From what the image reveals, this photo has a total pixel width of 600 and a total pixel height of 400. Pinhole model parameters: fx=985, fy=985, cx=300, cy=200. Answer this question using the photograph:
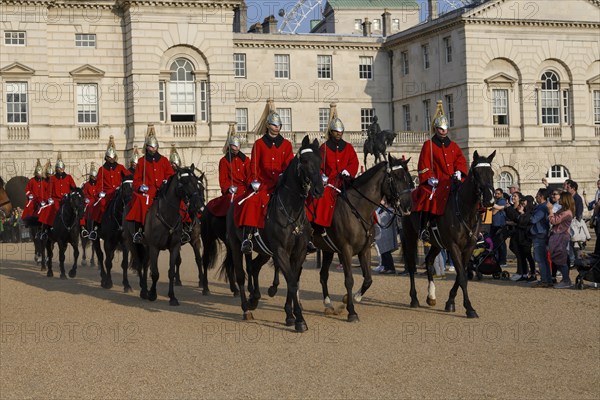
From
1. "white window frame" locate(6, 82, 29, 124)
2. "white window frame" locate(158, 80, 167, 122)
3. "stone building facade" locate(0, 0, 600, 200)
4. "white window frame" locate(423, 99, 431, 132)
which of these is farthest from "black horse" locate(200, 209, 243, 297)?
"white window frame" locate(423, 99, 431, 132)

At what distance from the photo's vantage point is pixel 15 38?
150ft

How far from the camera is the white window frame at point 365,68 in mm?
60188

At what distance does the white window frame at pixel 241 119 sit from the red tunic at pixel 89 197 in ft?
107

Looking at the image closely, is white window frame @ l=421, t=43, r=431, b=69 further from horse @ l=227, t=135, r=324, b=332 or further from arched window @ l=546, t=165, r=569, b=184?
horse @ l=227, t=135, r=324, b=332

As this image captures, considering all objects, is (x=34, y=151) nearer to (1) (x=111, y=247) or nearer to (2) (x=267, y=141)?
(1) (x=111, y=247)

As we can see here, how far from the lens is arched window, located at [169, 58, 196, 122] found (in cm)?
4756

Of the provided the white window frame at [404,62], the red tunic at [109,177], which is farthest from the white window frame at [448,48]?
the red tunic at [109,177]

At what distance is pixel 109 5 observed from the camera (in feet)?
155

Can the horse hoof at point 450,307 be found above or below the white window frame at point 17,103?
below

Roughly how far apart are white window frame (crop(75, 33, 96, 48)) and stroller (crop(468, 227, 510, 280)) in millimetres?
30429

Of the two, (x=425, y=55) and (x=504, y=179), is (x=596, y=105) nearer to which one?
(x=504, y=179)

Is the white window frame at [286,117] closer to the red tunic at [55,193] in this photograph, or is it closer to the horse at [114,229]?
the red tunic at [55,193]

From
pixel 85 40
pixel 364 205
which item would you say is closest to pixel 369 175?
pixel 364 205

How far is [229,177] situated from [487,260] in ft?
20.3
